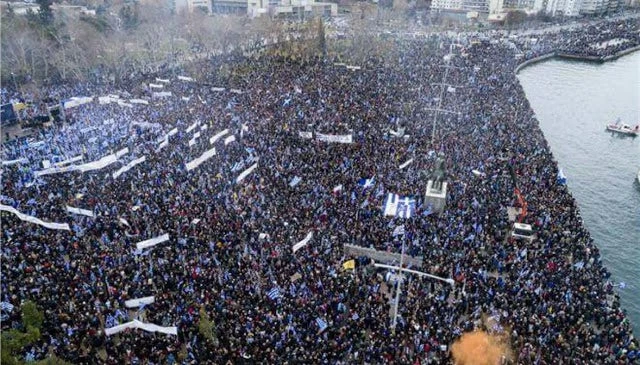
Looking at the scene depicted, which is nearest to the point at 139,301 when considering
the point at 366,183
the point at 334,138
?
the point at 366,183

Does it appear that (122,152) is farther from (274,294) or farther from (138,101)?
(274,294)

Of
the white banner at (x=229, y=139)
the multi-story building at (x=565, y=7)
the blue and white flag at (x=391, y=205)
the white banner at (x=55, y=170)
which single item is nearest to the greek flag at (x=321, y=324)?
the blue and white flag at (x=391, y=205)

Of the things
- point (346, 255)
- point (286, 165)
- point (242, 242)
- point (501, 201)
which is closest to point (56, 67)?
point (286, 165)

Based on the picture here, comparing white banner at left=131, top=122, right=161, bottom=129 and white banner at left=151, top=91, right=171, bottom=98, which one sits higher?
white banner at left=151, top=91, right=171, bottom=98


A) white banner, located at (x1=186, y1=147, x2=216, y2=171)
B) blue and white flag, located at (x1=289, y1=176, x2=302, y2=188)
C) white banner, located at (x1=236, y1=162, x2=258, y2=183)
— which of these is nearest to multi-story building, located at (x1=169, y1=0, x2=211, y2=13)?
white banner, located at (x1=186, y1=147, x2=216, y2=171)

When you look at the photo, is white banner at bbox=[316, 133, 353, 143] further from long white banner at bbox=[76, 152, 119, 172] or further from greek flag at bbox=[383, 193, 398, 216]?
long white banner at bbox=[76, 152, 119, 172]
